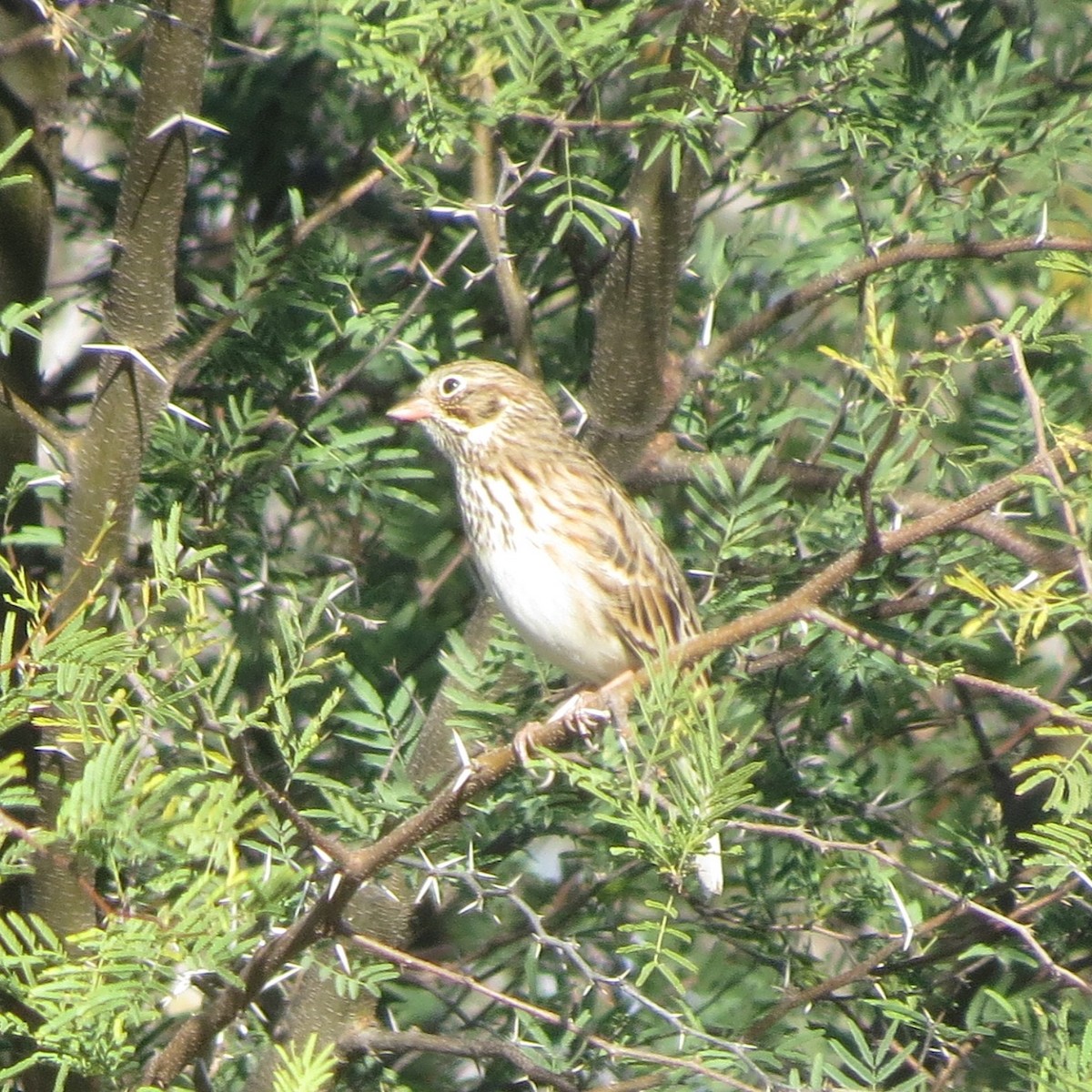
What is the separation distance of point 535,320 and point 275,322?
3.30ft

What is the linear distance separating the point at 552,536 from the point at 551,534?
10 mm

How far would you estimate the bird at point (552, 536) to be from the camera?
4.35 metres

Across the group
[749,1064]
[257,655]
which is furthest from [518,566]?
[749,1064]

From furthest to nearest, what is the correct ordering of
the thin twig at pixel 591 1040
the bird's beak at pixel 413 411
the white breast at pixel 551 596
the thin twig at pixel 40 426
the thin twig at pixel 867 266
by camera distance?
the bird's beak at pixel 413 411
the white breast at pixel 551 596
the thin twig at pixel 40 426
the thin twig at pixel 867 266
the thin twig at pixel 591 1040

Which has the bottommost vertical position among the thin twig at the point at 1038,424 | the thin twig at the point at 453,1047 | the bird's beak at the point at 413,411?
the thin twig at the point at 453,1047

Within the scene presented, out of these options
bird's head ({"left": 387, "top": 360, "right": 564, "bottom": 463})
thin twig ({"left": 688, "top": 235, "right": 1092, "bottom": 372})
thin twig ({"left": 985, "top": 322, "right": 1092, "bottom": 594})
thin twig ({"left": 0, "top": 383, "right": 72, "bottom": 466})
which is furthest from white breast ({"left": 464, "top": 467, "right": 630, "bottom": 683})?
thin twig ({"left": 985, "top": 322, "right": 1092, "bottom": 594})

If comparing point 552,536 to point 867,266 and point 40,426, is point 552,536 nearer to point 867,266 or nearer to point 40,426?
point 867,266

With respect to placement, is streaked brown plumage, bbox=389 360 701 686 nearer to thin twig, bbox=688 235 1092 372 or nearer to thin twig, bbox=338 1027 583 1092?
thin twig, bbox=688 235 1092 372

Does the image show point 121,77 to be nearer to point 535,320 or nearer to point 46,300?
point 46,300

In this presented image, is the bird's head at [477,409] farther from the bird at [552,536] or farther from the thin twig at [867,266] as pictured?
the thin twig at [867,266]

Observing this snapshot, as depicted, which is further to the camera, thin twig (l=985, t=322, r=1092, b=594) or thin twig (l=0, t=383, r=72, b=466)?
thin twig (l=0, t=383, r=72, b=466)

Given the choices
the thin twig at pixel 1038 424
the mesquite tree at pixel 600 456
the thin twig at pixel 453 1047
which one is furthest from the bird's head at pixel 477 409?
the thin twig at pixel 1038 424

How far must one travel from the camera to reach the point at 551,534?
4.57 meters

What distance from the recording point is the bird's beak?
4.45m
